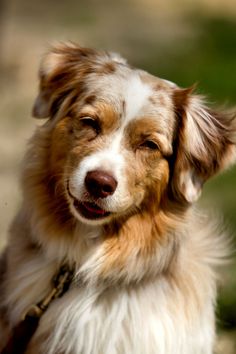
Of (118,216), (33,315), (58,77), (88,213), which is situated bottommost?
(33,315)

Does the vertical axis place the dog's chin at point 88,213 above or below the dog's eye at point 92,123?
below

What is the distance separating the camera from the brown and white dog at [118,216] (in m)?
4.40

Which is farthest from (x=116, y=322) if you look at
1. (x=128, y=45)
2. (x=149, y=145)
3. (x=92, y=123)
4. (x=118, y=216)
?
(x=128, y=45)

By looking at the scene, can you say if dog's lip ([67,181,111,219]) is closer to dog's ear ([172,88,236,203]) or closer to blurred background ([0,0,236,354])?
dog's ear ([172,88,236,203])

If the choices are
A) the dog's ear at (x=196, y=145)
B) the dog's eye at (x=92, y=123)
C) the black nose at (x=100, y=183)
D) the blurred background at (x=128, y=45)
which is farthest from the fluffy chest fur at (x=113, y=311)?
the blurred background at (x=128, y=45)

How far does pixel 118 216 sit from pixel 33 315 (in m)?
0.68

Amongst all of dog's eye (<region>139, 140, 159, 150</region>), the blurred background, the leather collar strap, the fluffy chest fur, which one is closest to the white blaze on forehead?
dog's eye (<region>139, 140, 159, 150</region>)

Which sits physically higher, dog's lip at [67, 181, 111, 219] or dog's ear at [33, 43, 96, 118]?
dog's ear at [33, 43, 96, 118]

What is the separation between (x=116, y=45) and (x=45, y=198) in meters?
5.50

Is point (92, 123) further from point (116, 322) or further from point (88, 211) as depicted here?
point (116, 322)

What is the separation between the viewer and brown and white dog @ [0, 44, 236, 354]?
4.40 metres

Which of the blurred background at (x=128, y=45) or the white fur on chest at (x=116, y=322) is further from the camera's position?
the blurred background at (x=128, y=45)

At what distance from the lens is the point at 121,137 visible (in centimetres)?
435

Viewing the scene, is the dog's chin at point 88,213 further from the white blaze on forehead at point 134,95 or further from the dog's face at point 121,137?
the white blaze on forehead at point 134,95
